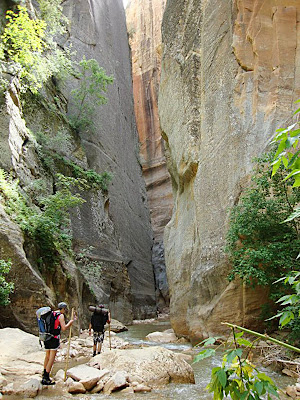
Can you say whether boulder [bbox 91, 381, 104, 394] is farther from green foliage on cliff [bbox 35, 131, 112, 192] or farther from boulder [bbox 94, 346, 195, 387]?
green foliage on cliff [bbox 35, 131, 112, 192]

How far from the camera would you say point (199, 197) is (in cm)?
1241

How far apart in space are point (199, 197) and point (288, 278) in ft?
35.4

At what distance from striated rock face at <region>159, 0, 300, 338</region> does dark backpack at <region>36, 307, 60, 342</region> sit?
5.33 meters

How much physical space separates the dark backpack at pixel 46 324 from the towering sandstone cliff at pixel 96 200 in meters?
4.28

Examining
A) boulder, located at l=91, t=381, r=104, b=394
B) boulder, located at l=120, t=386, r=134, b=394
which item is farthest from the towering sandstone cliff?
boulder, located at l=120, t=386, r=134, b=394

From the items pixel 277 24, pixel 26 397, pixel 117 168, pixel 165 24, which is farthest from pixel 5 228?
pixel 117 168

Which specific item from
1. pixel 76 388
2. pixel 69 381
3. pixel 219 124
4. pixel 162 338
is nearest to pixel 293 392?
pixel 76 388

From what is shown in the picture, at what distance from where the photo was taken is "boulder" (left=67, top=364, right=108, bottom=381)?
5686mm

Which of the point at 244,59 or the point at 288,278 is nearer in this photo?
the point at 288,278

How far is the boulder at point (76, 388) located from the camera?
5207 millimetres

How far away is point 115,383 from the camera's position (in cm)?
541

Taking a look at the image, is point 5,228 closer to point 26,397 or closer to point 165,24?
point 26,397

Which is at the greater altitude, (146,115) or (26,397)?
(146,115)

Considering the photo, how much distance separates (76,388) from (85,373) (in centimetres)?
63
